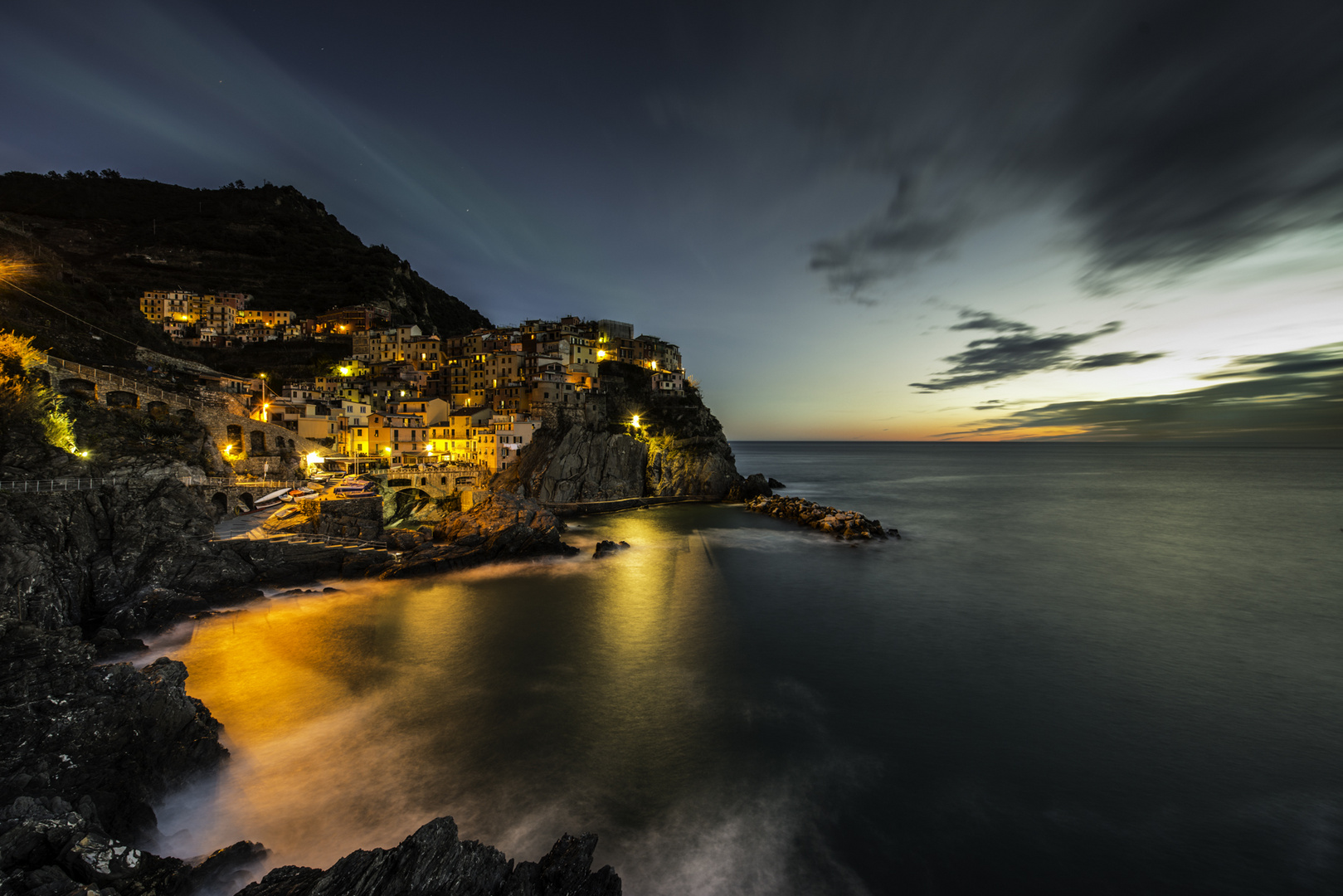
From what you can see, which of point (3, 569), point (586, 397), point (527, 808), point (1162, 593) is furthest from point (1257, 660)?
point (586, 397)

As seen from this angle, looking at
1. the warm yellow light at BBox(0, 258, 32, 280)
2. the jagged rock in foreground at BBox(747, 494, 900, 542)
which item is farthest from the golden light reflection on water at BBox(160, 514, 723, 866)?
the warm yellow light at BBox(0, 258, 32, 280)

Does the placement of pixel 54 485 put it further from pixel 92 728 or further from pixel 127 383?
pixel 127 383

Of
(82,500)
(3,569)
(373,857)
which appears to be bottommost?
(373,857)

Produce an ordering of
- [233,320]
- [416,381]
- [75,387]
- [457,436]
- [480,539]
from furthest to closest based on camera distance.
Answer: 1. [233,320]
2. [416,381]
3. [457,436]
4. [480,539]
5. [75,387]

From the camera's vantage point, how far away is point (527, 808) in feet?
33.1

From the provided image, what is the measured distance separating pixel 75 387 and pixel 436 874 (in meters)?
37.9

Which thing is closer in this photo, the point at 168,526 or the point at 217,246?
the point at 168,526

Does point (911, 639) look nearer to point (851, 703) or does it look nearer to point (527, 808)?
point (851, 703)

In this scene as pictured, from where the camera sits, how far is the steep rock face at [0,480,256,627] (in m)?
14.2

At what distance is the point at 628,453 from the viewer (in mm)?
52750

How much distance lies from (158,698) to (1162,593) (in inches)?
1492

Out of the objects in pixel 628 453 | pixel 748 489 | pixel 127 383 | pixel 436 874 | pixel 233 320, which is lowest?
pixel 436 874

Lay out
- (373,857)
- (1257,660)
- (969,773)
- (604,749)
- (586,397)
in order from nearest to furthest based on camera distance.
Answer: (373,857)
(969,773)
(604,749)
(1257,660)
(586,397)

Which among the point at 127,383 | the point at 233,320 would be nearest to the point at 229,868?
the point at 127,383
